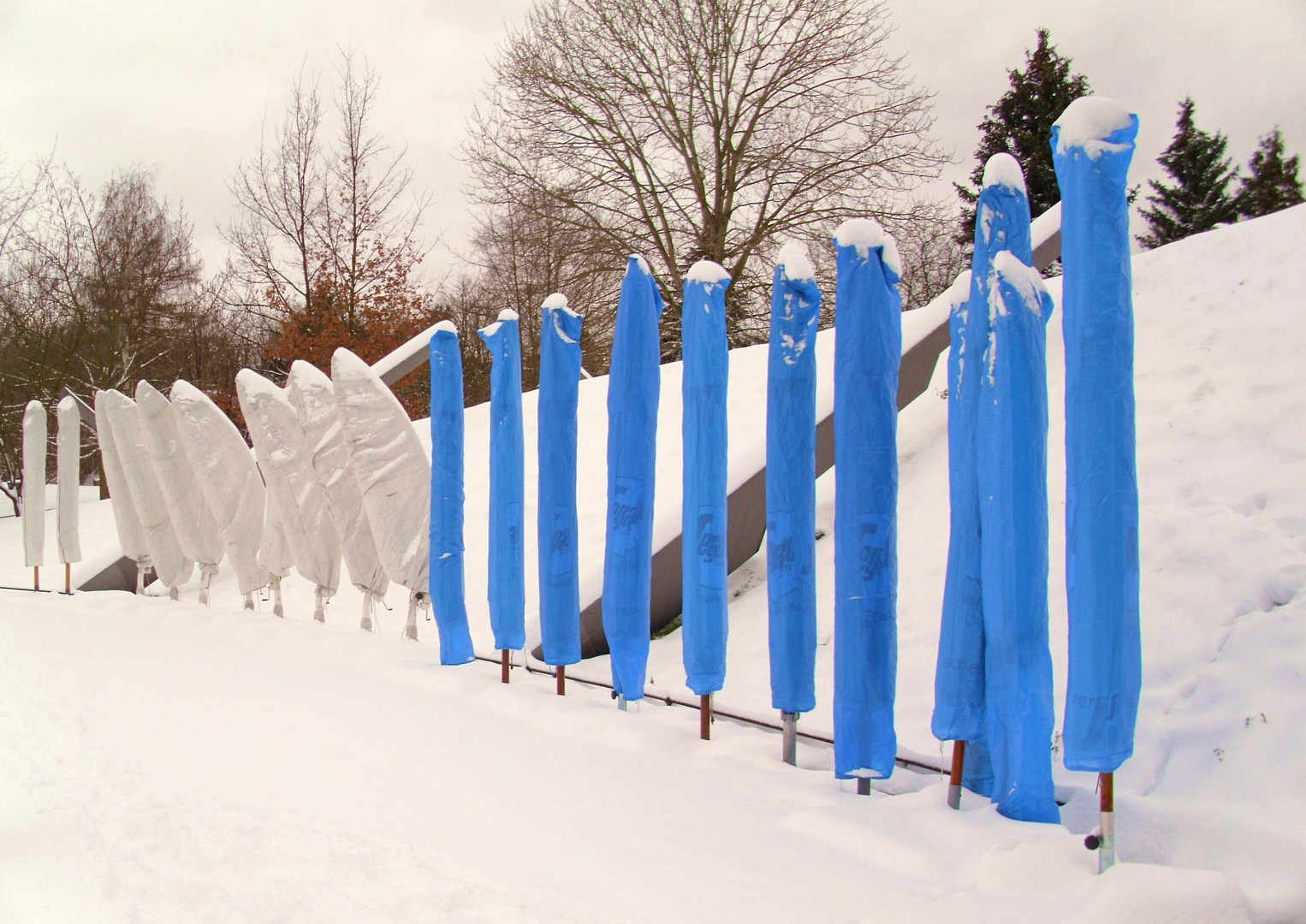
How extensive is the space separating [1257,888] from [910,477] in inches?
162

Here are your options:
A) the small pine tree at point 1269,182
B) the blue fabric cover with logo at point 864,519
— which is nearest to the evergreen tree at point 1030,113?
the small pine tree at point 1269,182

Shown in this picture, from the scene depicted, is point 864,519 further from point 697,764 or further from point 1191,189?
point 1191,189

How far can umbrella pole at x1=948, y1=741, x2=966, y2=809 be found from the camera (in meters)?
3.08

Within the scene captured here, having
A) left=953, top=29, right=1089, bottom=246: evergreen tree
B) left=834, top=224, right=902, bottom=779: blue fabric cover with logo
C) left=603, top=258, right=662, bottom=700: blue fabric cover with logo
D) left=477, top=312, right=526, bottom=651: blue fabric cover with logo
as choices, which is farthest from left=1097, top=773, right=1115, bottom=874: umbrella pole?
left=953, top=29, right=1089, bottom=246: evergreen tree

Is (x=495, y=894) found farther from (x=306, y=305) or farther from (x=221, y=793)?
(x=306, y=305)

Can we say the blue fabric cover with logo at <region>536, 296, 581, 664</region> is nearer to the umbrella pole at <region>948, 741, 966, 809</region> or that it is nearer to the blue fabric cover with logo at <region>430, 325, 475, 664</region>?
the blue fabric cover with logo at <region>430, 325, 475, 664</region>

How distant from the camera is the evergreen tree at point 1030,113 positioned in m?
20.9

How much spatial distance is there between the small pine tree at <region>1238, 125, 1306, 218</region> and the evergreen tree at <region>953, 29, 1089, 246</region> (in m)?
7.48

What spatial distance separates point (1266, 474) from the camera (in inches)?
181

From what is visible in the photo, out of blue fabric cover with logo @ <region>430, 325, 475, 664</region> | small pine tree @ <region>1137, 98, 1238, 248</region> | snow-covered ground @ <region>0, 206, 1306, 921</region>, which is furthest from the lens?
small pine tree @ <region>1137, 98, 1238, 248</region>

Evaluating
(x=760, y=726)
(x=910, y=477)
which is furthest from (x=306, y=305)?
(x=760, y=726)

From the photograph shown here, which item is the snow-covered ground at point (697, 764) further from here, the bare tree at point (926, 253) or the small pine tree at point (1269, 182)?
the small pine tree at point (1269, 182)

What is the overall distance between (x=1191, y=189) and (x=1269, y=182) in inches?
→ 105

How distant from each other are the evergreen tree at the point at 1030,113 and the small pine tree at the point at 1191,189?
19.0ft
